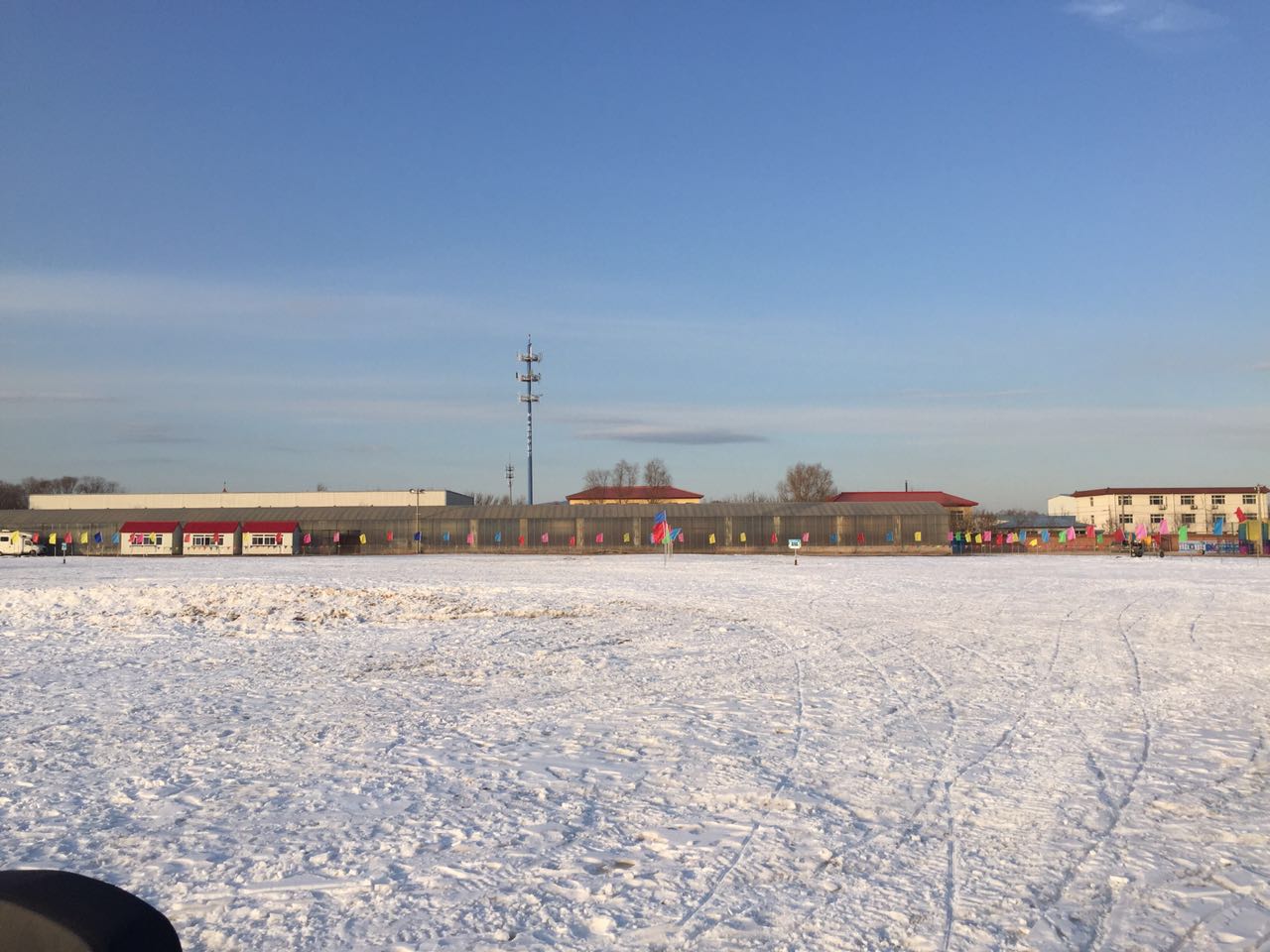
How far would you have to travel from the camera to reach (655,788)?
802 centimetres

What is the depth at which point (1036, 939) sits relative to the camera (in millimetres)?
5117

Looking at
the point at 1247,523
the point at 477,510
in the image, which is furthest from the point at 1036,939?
the point at 1247,523

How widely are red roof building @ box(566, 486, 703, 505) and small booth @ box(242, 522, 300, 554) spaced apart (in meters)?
58.1

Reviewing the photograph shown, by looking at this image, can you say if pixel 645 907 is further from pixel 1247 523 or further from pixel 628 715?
pixel 1247 523

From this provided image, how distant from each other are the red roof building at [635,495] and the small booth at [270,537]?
58.1m

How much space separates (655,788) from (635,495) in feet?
446

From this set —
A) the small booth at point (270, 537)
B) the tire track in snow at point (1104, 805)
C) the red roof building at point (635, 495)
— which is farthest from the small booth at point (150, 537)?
the tire track in snow at point (1104, 805)

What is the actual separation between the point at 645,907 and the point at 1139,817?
13.5 feet

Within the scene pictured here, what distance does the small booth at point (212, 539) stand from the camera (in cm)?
8494

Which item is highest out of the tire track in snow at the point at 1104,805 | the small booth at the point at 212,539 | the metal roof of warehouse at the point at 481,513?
the metal roof of warehouse at the point at 481,513

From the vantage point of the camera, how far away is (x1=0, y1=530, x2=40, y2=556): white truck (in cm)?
8581

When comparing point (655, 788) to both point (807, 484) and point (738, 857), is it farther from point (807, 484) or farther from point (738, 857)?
point (807, 484)

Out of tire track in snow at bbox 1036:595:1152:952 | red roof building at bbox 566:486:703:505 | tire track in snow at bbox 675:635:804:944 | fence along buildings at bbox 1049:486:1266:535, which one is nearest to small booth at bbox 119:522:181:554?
red roof building at bbox 566:486:703:505

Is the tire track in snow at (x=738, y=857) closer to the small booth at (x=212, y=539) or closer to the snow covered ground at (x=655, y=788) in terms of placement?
the snow covered ground at (x=655, y=788)
